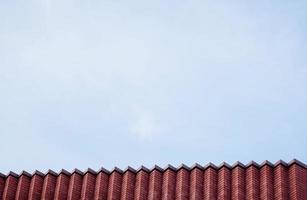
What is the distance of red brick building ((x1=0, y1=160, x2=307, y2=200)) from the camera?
20.2m

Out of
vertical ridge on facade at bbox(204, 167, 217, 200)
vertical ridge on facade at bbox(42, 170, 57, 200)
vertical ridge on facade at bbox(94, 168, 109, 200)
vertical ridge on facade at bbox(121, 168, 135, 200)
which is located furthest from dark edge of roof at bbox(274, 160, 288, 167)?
vertical ridge on facade at bbox(42, 170, 57, 200)

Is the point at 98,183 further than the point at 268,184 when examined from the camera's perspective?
Yes

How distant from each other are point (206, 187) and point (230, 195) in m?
0.70

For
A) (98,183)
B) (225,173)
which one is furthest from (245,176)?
(98,183)

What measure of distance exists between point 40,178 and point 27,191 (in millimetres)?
518

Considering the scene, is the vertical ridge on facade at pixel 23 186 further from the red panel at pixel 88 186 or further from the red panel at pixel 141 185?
the red panel at pixel 141 185

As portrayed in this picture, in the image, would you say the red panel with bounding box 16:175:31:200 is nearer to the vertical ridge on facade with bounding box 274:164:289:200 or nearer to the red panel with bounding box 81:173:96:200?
the red panel with bounding box 81:173:96:200

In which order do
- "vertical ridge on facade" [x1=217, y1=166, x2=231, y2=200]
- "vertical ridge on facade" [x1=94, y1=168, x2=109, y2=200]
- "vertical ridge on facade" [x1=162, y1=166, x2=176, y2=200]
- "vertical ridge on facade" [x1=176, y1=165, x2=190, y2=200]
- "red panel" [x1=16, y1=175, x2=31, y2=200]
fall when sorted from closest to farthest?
1. "vertical ridge on facade" [x1=217, y1=166, x2=231, y2=200]
2. "vertical ridge on facade" [x1=176, y1=165, x2=190, y2=200]
3. "vertical ridge on facade" [x1=162, y1=166, x2=176, y2=200]
4. "vertical ridge on facade" [x1=94, y1=168, x2=109, y2=200]
5. "red panel" [x1=16, y1=175, x2=31, y2=200]

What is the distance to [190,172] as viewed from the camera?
837 inches

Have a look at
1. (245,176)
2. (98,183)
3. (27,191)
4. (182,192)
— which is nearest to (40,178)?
(27,191)

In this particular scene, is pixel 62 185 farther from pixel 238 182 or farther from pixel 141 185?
pixel 238 182

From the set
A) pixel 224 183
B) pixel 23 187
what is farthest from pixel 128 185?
pixel 23 187

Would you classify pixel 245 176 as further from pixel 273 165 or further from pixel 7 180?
pixel 7 180

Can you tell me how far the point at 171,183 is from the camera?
830 inches
